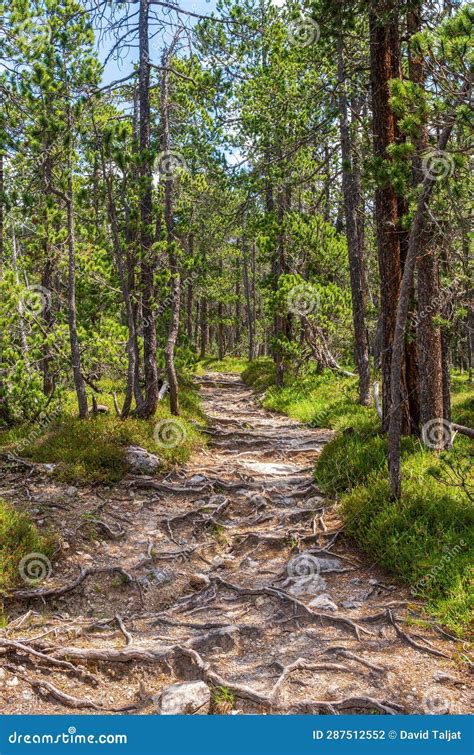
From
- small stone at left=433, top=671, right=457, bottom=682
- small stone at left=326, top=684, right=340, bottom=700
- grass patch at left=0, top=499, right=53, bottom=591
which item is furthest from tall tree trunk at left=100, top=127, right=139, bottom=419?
small stone at left=433, top=671, right=457, bottom=682

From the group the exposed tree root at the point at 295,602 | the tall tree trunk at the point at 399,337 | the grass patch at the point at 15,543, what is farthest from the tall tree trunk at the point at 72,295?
the tall tree trunk at the point at 399,337

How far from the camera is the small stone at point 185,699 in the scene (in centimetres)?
399

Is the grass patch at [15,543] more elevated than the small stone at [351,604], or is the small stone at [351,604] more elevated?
the grass patch at [15,543]

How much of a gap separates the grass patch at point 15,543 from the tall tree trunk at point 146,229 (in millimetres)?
4617

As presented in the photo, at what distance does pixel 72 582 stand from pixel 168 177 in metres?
8.79

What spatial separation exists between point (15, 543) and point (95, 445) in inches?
130

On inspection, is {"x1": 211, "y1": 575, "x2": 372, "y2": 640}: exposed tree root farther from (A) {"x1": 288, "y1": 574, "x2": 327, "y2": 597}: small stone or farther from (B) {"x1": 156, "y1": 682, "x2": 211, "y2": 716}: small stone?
(B) {"x1": 156, "y1": 682, "x2": 211, "y2": 716}: small stone

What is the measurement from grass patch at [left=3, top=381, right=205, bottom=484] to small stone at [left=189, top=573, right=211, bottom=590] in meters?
2.88

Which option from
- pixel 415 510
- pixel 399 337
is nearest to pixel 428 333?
pixel 399 337

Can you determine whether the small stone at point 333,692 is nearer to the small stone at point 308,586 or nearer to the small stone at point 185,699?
the small stone at point 185,699

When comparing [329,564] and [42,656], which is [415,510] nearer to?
[329,564]

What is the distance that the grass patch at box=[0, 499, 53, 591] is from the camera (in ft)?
18.5

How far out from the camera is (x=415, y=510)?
6.39 m

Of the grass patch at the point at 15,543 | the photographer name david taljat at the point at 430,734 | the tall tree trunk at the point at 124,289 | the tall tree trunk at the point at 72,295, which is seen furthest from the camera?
the tall tree trunk at the point at 124,289
